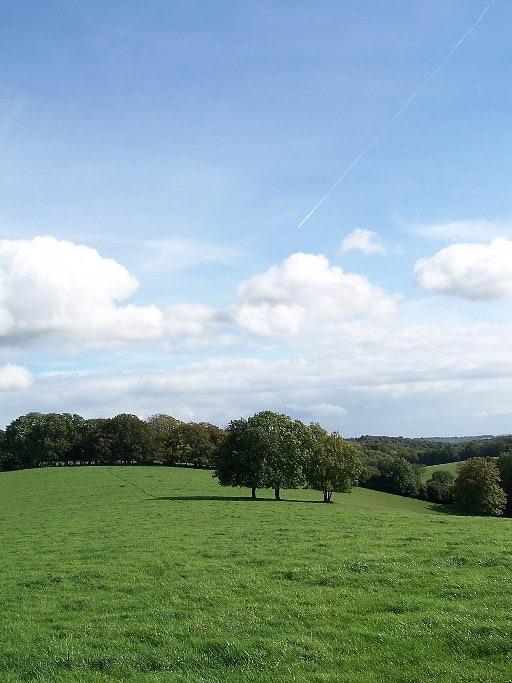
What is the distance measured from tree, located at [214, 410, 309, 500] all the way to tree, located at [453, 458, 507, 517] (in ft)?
122

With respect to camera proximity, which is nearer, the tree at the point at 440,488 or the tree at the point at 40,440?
the tree at the point at 440,488

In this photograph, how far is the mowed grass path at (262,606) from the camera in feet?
40.2

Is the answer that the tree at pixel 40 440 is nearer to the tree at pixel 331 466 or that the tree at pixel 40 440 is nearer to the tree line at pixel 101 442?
the tree line at pixel 101 442

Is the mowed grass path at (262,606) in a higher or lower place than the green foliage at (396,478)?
higher

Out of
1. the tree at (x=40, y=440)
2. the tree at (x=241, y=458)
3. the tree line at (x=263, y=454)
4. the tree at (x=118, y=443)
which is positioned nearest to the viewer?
the tree at (x=241, y=458)

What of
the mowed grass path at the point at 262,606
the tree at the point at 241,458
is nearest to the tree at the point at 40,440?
the tree at the point at 241,458

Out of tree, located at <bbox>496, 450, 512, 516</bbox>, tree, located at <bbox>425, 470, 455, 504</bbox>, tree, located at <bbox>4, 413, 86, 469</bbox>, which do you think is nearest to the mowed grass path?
tree, located at <bbox>496, 450, 512, 516</bbox>

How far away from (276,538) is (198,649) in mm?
16641

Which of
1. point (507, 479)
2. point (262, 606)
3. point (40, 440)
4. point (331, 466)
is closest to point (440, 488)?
point (507, 479)

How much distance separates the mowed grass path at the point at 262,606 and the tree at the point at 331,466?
37.7m

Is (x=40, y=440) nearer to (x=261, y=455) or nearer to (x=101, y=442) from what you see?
(x=101, y=442)

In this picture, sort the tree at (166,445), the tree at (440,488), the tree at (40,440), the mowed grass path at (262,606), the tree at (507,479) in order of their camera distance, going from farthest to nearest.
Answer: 1. the tree at (40,440)
2. the tree at (166,445)
3. the tree at (440,488)
4. the tree at (507,479)
5. the mowed grass path at (262,606)

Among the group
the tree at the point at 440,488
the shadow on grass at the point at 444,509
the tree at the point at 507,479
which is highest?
the tree at the point at 507,479

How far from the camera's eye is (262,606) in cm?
1622
